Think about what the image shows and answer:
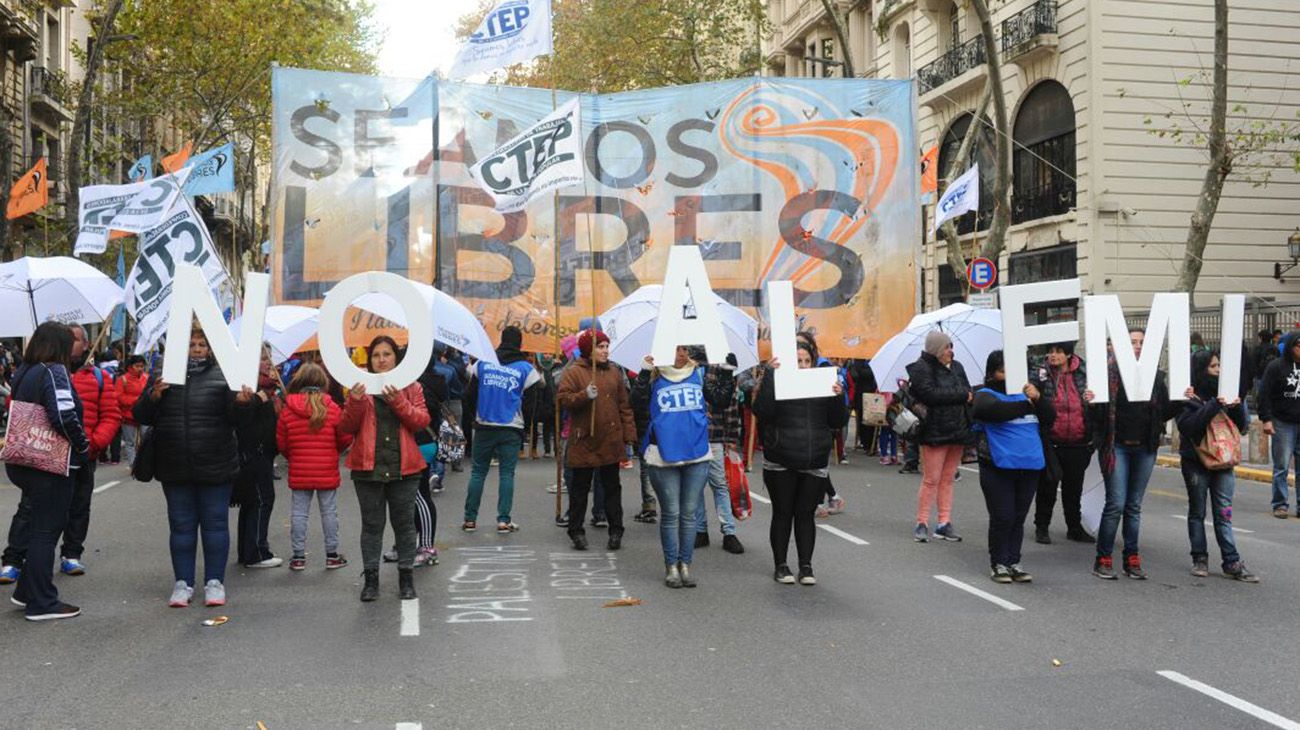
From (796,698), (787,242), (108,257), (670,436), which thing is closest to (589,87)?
(108,257)

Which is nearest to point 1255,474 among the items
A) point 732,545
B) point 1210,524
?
point 1210,524

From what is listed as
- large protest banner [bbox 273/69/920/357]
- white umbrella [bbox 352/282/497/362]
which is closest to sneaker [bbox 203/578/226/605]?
white umbrella [bbox 352/282/497/362]

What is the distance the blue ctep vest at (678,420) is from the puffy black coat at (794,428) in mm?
409

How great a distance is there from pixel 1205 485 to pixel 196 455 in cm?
672

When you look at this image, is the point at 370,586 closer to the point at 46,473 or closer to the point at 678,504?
the point at 46,473

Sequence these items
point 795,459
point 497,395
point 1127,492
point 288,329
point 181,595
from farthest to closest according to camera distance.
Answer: point 288,329
point 497,395
point 1127,492
point 795,459
point 181,595

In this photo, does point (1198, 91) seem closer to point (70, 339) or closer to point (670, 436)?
point (670, 436)

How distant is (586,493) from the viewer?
10.0m

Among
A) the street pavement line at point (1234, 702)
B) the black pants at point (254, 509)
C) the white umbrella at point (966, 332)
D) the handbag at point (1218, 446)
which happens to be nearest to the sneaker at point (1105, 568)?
the handbag at point (1218, 446)

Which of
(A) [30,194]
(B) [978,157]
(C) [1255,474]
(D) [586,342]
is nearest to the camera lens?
(D) [586,342]

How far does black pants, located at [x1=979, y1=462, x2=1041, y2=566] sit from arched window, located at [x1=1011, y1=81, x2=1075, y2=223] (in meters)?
21.1

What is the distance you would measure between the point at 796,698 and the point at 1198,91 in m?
26.1

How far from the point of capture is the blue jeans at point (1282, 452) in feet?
40.8

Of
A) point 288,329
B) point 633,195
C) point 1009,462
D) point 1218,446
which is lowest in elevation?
point 1009,462
